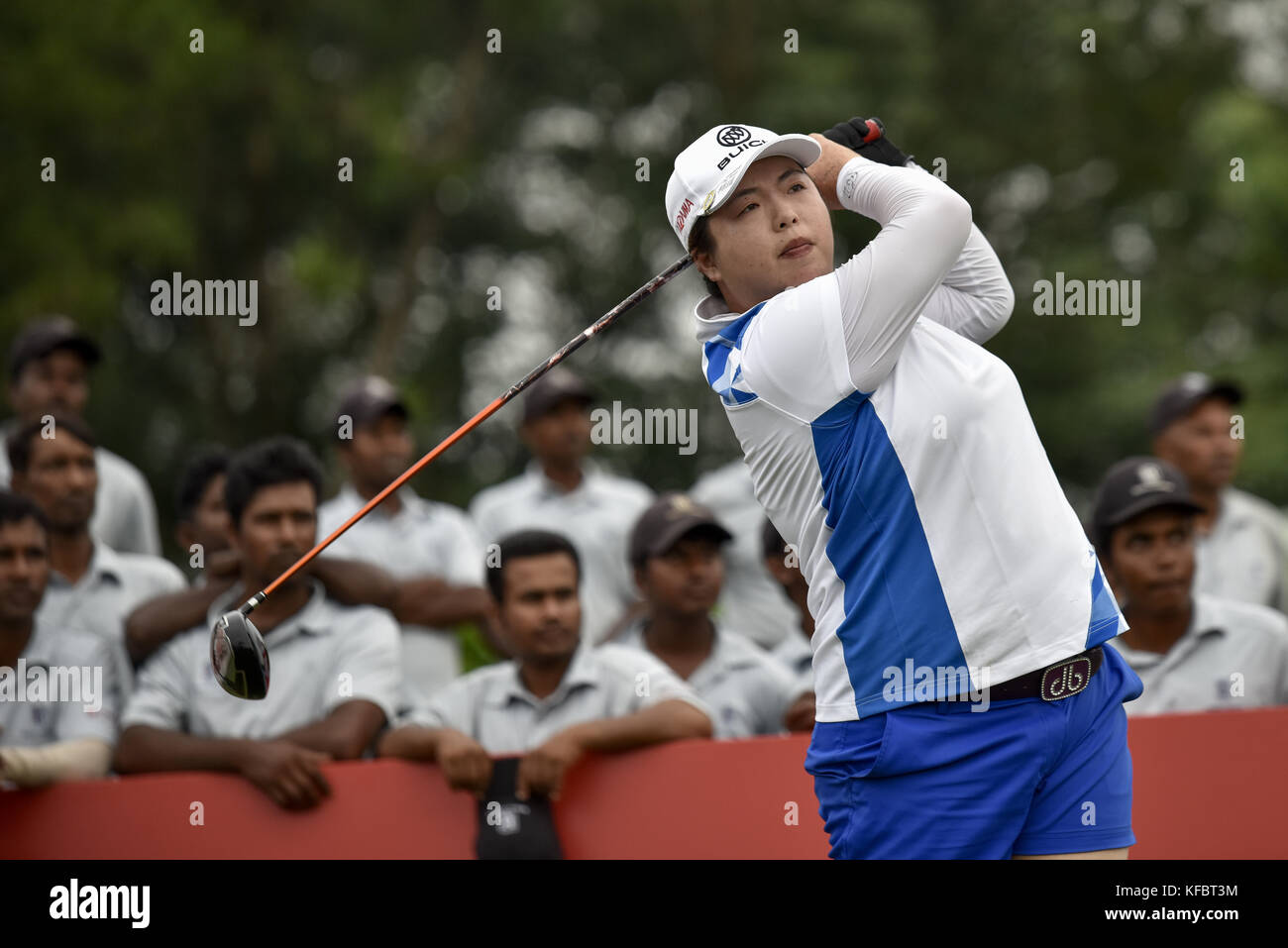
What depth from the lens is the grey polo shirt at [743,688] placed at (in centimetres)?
543

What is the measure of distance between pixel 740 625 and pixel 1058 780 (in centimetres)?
387

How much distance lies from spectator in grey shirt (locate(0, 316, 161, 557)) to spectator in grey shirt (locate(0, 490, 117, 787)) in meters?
1.38

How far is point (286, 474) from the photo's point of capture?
561cm

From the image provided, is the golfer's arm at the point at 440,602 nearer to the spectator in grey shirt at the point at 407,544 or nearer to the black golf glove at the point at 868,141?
the spectator in grey shirt at the point at 407,544

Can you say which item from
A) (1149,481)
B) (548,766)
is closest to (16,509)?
(548,766)

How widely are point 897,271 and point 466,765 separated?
2344 mm

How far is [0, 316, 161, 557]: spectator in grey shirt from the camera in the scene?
715cm

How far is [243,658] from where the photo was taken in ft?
13.1

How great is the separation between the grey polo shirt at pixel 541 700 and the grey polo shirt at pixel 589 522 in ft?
4.82

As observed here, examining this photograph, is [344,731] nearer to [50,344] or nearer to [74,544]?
[74,544]

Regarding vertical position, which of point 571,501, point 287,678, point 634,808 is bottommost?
point 634,808

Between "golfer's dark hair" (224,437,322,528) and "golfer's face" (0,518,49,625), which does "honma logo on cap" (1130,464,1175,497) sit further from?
"golfer's face" (0,518,49,625)

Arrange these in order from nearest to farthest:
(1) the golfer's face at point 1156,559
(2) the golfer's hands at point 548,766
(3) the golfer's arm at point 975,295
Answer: (3) the golfer's arm at point 975,295, (2) the golfer's hands at point 548,766, (1) the golfer's face at point 1156,559

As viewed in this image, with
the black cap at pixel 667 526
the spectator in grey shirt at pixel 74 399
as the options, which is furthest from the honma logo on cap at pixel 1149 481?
the spectator in grey shirt at pixel 74 399
